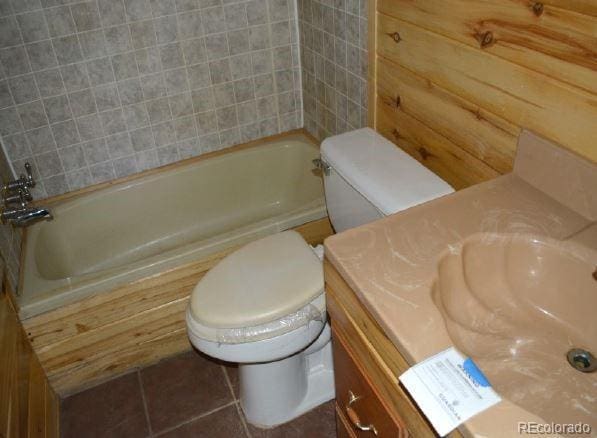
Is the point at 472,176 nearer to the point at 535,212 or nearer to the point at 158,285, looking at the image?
the point at 535,212

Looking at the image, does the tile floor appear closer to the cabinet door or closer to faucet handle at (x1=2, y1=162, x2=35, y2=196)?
the cabinet door

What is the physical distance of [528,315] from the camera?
39.4 inches

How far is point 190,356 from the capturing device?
196 centimetres

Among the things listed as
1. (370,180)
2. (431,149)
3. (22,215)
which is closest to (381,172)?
(370,180)

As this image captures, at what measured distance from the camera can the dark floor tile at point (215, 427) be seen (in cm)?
167

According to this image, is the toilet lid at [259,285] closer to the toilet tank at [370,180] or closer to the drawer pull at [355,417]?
the toilet tank at [370,180]

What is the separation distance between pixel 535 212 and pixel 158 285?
1.24 metres

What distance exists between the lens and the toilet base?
5.31ft

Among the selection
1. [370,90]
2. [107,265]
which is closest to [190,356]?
[107,265]

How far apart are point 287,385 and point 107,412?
0.65 metres

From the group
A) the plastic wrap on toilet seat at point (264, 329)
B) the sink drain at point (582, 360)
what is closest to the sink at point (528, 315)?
the sink drain at point (582, 360)

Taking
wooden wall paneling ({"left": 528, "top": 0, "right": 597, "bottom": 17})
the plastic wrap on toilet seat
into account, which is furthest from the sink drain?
the plastic wrap on toilet seat

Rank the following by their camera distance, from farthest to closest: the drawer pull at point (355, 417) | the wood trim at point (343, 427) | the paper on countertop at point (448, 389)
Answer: the wood trim at point (343, 427) → the drawer pull at point (355, 417) → the paper on countertop at point (448, 389)

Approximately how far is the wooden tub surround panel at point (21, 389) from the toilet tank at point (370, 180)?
1.00m
